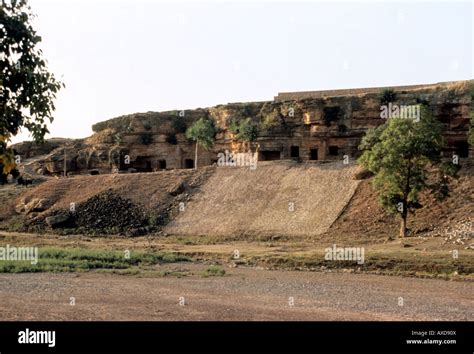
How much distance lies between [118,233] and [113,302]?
25755 millimetres

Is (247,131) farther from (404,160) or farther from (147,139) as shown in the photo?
(404,160)

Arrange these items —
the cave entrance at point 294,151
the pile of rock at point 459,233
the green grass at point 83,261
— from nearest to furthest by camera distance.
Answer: the green grass at point 83,261, the pile of rock at point 459,233, the cave entrance at point 294,151

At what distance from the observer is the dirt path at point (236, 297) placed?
44.4ft

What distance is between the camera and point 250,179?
46.0 metres

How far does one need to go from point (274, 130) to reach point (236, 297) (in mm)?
36482

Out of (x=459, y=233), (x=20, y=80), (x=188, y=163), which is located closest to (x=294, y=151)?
(x=188, y=163)

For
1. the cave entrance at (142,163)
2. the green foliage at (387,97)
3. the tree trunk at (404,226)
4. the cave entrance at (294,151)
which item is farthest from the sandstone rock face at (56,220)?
the green foliage at (387,97)

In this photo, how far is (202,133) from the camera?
54.5 metres

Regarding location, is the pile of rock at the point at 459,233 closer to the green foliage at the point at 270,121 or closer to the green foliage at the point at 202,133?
the green foliage at the point at 270,121

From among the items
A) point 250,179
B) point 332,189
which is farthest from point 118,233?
point 332,189

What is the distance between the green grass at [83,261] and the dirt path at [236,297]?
1726 mm
